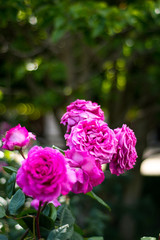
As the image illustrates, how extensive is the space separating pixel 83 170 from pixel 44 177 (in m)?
0.15

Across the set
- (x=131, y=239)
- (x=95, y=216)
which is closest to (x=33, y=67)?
(x=95, y=216)

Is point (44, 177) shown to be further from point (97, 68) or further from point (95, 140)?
point (97, 68)

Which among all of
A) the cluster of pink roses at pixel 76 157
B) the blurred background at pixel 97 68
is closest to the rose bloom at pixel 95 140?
the cluster of pink roses at pixel 76 157

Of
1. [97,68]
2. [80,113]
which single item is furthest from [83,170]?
[97,68]

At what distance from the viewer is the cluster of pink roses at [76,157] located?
35.2 inches

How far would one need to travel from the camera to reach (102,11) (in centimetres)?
257

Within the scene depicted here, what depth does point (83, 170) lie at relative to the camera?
984mm

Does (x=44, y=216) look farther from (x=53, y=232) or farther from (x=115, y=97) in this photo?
(x=115, y=97)

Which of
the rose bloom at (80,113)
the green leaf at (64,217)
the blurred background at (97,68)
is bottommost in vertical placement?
the green leaf at (64,217)

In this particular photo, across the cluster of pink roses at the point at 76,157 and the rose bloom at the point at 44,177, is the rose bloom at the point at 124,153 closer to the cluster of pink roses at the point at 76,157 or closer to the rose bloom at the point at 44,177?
the cluster of pink roses at the point at 76,157

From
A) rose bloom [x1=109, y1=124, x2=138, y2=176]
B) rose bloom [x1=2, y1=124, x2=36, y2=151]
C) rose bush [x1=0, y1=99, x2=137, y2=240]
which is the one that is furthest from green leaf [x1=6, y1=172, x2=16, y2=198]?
rose bloom [x1=109, y1=124, x2=138, y2=176]

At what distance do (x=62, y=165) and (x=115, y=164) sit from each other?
296mm

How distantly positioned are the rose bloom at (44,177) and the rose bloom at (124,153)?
0.27 meters

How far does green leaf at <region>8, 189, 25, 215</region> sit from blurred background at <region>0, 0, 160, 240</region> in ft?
4.30
